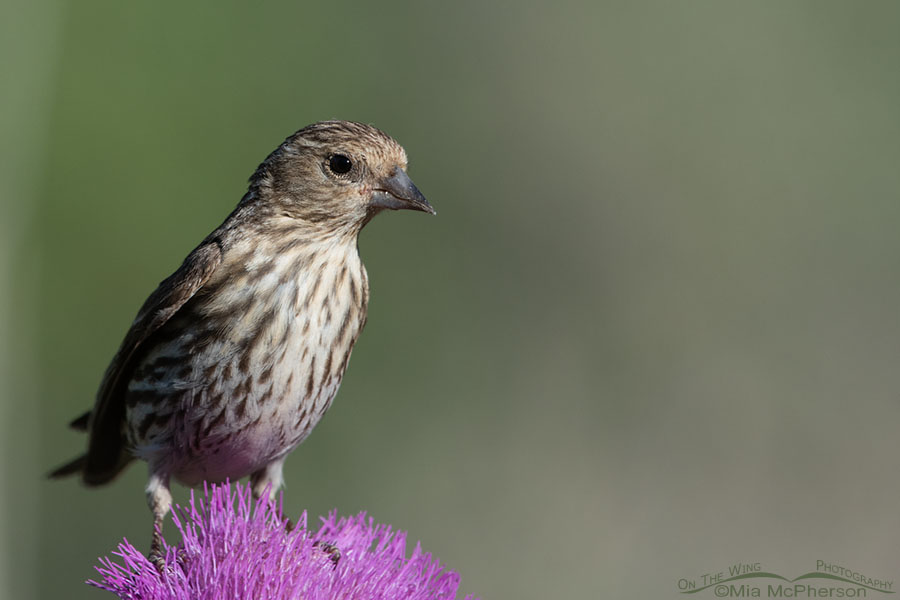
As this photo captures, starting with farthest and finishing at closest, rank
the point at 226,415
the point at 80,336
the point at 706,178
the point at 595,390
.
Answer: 1. the point at 706,178
2. the point at 595,390
3. the point at 80,336
4. the point at 226,415

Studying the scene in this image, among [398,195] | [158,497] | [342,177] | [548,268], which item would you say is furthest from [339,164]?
[548,268]

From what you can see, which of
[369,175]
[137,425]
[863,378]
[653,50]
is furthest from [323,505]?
[653,50]

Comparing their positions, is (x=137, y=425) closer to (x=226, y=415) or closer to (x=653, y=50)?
(x=226, y=415)

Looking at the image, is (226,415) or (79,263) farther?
(79,263)

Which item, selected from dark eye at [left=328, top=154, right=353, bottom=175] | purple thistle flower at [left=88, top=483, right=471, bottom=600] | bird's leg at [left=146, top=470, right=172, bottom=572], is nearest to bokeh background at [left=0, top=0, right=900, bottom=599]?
bird's leg at [left=146, top=470, right=172, bottom=572]

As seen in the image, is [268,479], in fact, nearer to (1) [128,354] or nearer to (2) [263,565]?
(1) [128,354]

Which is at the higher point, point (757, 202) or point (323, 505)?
point (757, 202)
